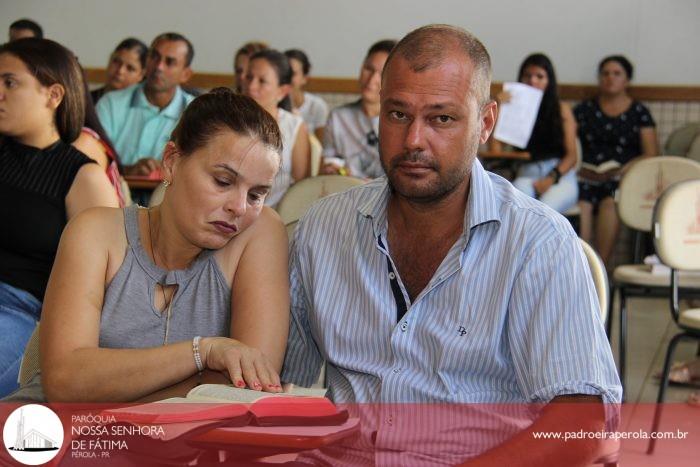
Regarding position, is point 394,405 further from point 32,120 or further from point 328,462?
point 32,120

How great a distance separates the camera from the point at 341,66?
8023 mm

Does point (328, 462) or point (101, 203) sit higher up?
point (101, 203)

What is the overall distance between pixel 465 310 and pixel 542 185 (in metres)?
5.17

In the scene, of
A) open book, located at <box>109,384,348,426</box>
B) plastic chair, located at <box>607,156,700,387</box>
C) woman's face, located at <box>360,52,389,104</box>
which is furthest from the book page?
plastic chair, located at <box>607,156,700,387</box>

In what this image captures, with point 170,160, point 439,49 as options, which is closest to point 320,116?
point 170,160

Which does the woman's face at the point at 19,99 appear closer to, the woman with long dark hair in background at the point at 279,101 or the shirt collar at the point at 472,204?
the shirt collar at the point at 472,204

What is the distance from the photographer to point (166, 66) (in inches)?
227

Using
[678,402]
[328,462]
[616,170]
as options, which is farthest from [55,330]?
[616,170]

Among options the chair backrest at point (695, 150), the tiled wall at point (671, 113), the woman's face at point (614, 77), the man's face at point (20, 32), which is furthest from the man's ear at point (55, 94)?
the tiled wall at point (671, 113)

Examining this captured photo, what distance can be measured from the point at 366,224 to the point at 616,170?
558 cm

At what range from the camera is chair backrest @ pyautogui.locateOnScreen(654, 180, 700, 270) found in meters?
3.89

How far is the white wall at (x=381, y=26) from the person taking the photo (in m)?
7.64

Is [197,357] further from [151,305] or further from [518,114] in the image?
[518,114]

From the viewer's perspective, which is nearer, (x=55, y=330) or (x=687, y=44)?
(x=55, y=330)
